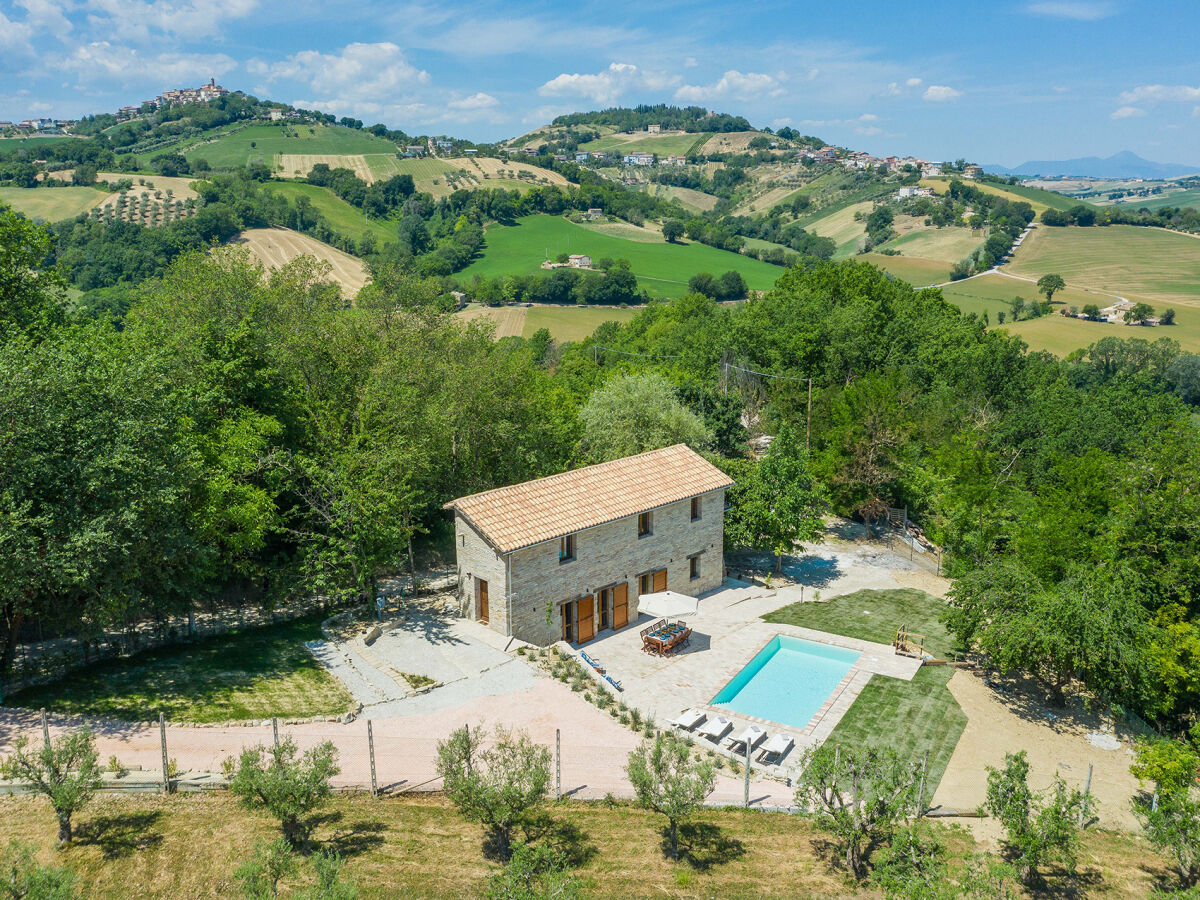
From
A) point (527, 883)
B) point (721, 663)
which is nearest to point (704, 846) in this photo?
point (527, 883)

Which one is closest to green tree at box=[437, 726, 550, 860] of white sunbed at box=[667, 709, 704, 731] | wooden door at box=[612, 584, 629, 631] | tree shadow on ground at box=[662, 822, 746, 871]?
tree shadow on ground at box=[662, 822, 746, 871]

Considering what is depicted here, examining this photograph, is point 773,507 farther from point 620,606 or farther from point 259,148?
point 259,148

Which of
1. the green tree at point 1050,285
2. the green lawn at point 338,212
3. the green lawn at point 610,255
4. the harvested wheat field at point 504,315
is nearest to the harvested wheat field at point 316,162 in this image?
the green lawn at point 338,212

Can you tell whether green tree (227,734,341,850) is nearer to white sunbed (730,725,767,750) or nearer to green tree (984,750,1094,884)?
white sunbed (730,725,767,750)

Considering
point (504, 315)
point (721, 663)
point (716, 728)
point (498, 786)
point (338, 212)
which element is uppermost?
point (338, 212)

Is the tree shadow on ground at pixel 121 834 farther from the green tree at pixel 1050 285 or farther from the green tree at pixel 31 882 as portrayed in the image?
the green tree at pixel 1050 285

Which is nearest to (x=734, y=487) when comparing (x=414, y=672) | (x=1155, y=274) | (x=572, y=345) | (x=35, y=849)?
(x=414, y=672)
